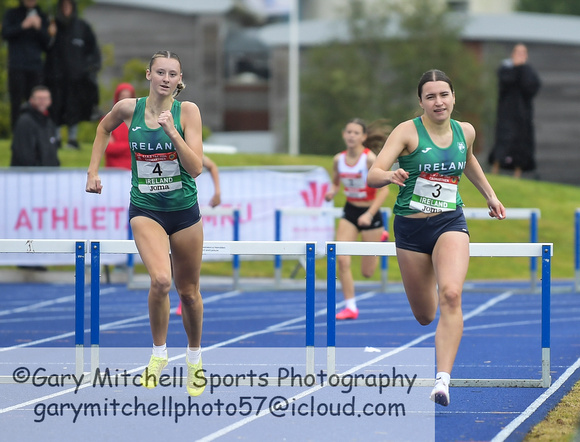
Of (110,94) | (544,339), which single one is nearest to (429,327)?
(544,339)

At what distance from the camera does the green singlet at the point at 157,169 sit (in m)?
6.37

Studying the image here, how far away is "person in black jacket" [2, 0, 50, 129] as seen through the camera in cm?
1595

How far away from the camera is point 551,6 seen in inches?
2576

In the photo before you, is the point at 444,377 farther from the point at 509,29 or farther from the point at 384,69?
the point at 509,29

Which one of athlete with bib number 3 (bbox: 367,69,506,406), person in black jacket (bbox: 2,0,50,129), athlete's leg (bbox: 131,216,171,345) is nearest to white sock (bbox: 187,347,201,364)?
athlete's leg (bbox: 131,216,171,345)

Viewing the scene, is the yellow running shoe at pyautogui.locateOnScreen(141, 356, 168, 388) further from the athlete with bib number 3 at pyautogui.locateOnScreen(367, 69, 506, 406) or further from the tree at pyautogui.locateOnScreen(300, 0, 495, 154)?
the tree at pyautogui.locateOnScreen(300, 0, 495, 154)

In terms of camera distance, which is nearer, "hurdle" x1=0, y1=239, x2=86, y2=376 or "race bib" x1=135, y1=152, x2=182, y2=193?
"race bib" x1=135, y1=152, x2=182, y2=193

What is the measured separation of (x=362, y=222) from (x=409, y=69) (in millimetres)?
25689

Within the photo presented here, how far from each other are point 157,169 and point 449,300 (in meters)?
1.85

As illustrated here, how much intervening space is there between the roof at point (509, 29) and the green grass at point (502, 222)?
44.9 feet

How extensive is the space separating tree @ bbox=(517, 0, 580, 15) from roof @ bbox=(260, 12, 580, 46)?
28481 millimetres

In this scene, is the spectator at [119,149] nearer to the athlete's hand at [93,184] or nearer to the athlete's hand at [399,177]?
the athlete's hand at [93,184]

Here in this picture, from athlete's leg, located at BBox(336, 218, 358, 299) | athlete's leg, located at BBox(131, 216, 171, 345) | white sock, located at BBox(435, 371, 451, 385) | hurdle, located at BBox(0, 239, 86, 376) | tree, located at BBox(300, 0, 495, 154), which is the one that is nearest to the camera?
white sock, located at BBox(435, 371, 451, 385)

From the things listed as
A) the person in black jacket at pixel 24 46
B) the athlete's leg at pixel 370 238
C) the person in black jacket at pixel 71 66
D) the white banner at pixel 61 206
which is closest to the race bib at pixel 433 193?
the athlete's leg at pixel 370 238
